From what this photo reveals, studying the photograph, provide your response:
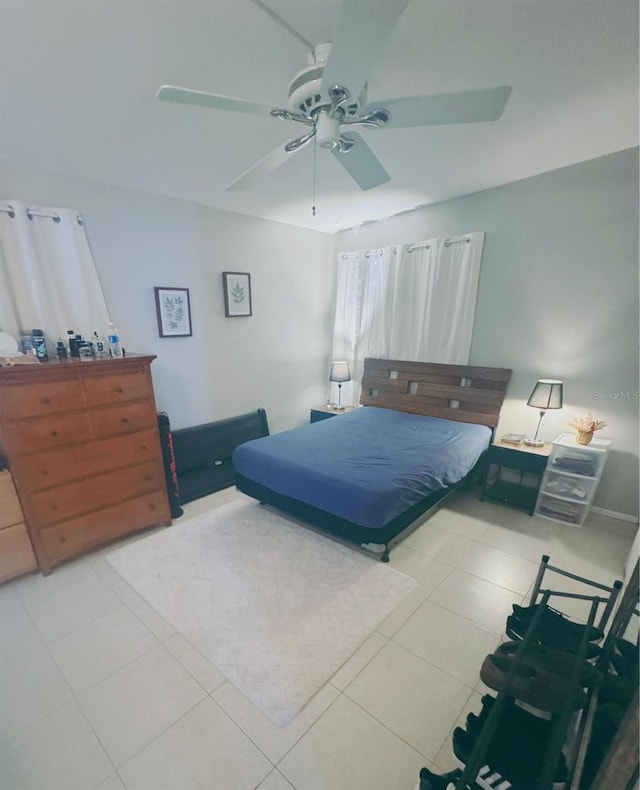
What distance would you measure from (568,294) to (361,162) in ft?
7.50

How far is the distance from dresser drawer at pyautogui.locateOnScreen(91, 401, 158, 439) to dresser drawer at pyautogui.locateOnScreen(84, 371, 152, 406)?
6cm

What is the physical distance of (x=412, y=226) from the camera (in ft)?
12.0

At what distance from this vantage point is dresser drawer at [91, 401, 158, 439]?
2291 mm

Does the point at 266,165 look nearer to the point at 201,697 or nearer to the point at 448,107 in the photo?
the point at 448,107

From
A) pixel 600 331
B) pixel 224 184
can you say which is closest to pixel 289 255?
pixel 224 184

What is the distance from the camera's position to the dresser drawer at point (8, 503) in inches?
79.7

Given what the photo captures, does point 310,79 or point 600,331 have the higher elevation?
point 310,79

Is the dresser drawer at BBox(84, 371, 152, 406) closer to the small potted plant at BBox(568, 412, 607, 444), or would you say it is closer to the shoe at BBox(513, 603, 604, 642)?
the shoe at BBox(513, 603, 604, 642)

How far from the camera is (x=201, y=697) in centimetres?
149

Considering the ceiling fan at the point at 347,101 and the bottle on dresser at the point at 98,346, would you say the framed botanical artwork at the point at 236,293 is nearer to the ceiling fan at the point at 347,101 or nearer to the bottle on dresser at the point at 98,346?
the bottle on dresser at the point at 98,346

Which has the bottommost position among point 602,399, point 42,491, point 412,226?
point 42,491

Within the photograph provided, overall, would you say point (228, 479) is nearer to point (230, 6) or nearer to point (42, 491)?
point (42, 491)

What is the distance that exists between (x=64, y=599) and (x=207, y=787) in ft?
4.57

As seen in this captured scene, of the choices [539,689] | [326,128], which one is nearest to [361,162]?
[326,128]
